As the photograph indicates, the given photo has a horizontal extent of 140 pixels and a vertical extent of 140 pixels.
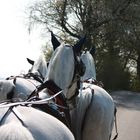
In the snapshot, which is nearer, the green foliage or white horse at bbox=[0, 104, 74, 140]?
white horse at bbox=[0, 104, 74, 140]

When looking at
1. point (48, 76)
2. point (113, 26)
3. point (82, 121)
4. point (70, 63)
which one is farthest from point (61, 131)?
point (113, 26)

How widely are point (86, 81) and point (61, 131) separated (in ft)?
11.1

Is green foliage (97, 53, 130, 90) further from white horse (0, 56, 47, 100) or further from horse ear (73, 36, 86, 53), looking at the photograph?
horse ear (73, 36, 86, 53)

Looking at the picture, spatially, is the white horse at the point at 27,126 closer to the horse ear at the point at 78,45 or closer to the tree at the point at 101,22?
the horse ear at the point at 78,45

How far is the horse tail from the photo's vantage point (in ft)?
8.69

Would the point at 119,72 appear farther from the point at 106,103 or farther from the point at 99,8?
the point at 106,103

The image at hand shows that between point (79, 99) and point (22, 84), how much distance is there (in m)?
1.86

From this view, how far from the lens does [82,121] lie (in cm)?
551

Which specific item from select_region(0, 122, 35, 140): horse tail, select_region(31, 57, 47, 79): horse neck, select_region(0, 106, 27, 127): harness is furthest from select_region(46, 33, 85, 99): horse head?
select_region(31, 57, 47, 79): horse neck

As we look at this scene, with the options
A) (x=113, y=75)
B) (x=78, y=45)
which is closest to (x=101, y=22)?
(x=113, y=75)

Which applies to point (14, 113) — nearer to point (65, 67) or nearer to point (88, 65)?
point (65, 67)

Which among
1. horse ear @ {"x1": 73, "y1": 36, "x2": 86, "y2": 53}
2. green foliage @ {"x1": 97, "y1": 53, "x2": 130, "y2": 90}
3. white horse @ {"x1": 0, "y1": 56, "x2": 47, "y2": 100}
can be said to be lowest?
green foliage @ {"x1": 97, "y1": 53, "x2": 130, "y2": 90}

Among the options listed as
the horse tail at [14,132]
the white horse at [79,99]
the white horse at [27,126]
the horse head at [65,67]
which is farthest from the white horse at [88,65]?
the horse tail at [14,132]

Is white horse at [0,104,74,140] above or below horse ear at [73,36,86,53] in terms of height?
below
